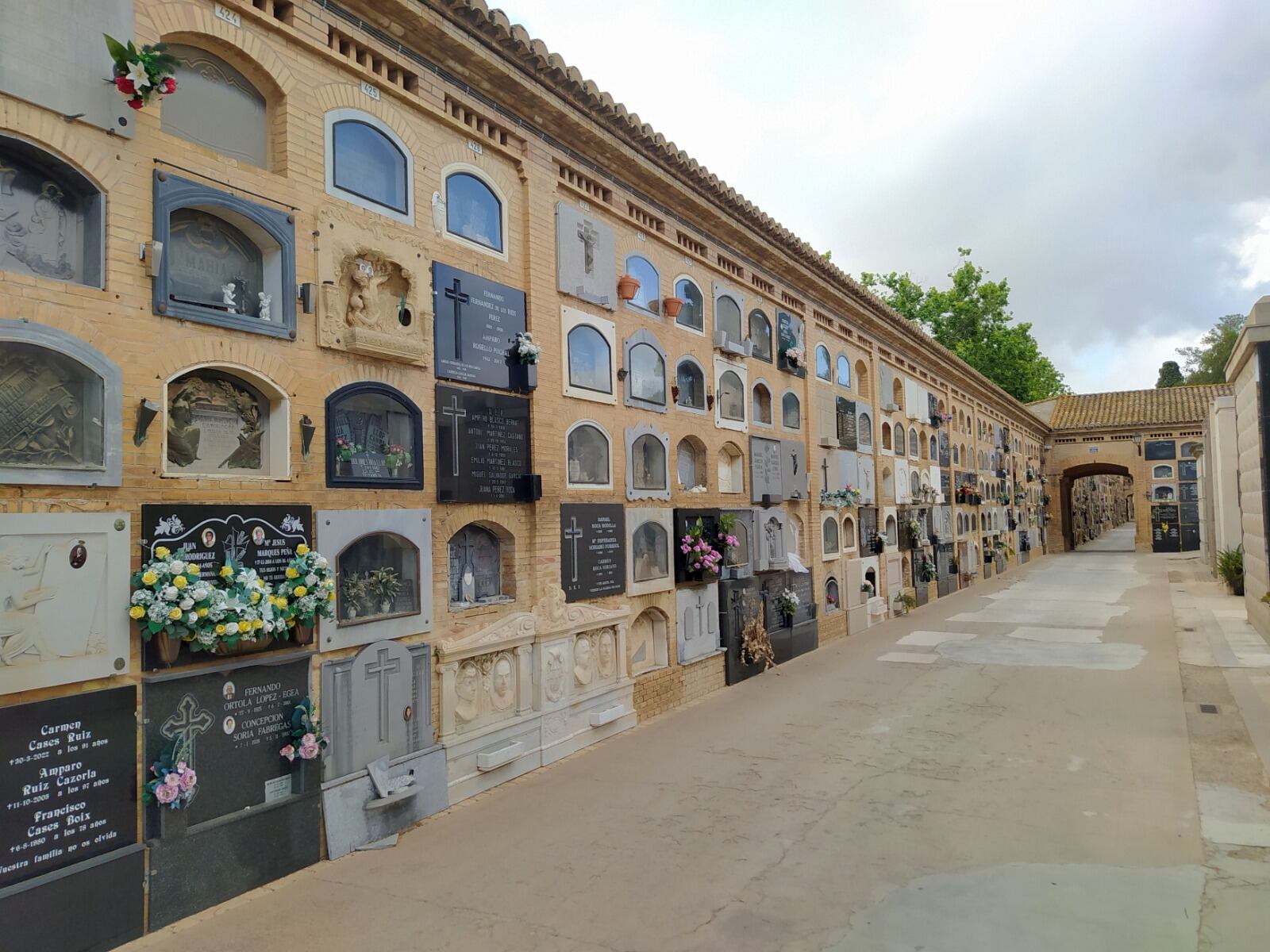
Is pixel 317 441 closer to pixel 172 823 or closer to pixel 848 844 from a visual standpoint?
pixel 172 823

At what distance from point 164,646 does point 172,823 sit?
3.26ft

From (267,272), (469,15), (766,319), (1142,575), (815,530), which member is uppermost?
(469,15)

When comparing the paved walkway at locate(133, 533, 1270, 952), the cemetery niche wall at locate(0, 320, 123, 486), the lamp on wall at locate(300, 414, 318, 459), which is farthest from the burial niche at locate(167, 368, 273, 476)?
the paved walkway at locate(133, 533, 1270, 952)

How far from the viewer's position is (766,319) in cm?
1267

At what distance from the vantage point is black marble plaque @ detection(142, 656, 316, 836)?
4.50m

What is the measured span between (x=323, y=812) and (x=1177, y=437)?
129 ft

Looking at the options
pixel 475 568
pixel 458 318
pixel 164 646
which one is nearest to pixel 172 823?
pixel 164 646

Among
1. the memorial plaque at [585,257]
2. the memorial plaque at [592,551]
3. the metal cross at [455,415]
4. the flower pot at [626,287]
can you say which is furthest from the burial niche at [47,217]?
the flower pot at [626,287]

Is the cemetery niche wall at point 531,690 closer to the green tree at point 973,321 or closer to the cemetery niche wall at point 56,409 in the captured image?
the cemetery niche wall at point 56,409

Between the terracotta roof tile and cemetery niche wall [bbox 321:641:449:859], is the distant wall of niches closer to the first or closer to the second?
cemetery niche wall [bbox 321:641:449:859]

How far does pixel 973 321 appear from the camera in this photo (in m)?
37.6

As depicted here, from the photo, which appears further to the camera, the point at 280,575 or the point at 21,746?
the point at 280,575

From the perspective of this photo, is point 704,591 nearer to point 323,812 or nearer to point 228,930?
point 323,812

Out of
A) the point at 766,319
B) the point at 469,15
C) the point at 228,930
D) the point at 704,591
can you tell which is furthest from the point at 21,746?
the point at 766,319
